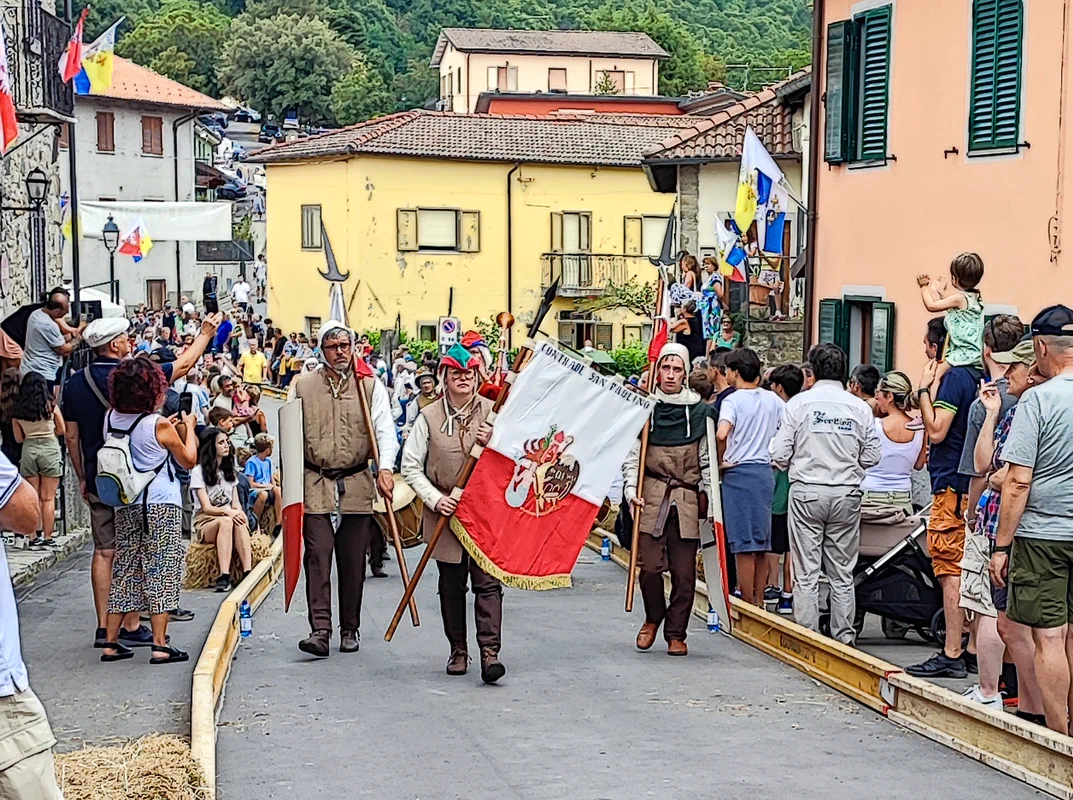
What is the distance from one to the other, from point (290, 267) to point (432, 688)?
4780cm

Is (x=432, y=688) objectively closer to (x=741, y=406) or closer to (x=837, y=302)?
(x=741, y=406)

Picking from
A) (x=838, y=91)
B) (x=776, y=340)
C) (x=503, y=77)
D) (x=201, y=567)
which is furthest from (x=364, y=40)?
(x=201, y=567)

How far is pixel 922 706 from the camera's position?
28.1 feet

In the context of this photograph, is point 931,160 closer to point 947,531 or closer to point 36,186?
point 947,531

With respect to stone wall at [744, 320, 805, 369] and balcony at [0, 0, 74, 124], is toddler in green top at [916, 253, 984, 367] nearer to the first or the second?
balcony at [0, 0, 74, 124]

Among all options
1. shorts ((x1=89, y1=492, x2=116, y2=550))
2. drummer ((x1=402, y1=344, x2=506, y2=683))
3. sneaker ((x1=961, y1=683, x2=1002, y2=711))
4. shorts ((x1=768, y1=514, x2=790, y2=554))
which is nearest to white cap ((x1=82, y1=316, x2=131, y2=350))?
shorts ((x1=89, y1=492, x2=116, y2=550))

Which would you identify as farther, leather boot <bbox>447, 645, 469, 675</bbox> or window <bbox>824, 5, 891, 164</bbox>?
window <bbox>824, 5, 891, 164</bbox>

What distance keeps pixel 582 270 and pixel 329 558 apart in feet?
139

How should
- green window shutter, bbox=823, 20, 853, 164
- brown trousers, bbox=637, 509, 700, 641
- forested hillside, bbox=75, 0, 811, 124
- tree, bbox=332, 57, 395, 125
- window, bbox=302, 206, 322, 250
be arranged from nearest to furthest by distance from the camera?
brown trousers, bbox=637, 509, 700, 641 < green window shutter, bbox=823, 20, 853, 164 < window, bbox=302, 206, 322, 250 < tree, bbox=332, 57, 395, 125 < forested hillside, bbox=75, 0, 811, 124

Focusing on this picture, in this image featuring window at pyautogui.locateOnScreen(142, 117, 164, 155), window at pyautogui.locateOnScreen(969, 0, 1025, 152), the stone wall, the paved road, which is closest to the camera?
the paved road

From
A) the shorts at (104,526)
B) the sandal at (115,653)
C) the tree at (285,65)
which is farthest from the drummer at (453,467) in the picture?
the tree at (285,65)

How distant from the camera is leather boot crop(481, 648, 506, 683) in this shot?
9.62 meters

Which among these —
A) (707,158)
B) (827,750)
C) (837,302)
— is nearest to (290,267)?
(707,158)

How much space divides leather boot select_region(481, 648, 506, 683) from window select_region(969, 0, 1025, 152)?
8.70 m
